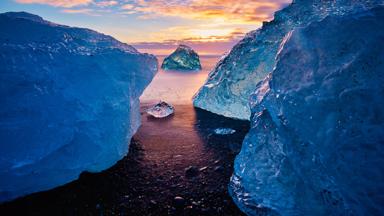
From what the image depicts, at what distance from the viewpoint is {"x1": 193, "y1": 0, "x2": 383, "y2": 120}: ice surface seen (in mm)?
5570

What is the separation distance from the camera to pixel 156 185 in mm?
2889

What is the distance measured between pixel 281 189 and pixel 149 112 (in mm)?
3696

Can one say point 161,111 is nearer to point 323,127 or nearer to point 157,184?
point 157,184

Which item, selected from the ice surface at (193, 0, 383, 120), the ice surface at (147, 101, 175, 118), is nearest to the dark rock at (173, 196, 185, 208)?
the ice surface at (147, 101, 175, 118)

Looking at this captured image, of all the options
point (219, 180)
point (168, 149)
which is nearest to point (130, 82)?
point (168, 149)

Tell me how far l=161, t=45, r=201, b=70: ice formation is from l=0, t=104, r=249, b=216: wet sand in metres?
12.1

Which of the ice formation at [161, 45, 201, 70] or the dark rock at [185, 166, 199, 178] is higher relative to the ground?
the ice formation at [161, 45, 201, 70]

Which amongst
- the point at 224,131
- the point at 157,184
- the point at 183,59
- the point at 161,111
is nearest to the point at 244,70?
the point at 224,131

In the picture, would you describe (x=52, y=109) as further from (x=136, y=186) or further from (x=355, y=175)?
(x=355, y=175)

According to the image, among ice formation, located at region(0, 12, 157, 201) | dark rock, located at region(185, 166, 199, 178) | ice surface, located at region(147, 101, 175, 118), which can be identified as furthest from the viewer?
ice surface, located at region(147, 101, 175, 118)

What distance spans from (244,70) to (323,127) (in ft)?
12.8

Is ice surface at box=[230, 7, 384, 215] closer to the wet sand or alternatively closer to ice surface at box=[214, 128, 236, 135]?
the wet sand

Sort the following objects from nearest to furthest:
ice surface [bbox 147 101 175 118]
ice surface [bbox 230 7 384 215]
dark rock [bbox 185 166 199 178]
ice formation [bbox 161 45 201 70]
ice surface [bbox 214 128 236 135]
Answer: ice surface [bbox 230 7 384 215]
dark rock [bbox 185 166 199 178]
ice surface [bbox 214 128 236 135]
ice surface [bbox 147 101 175 118]
ice formation [bbox 161 45 201 70]

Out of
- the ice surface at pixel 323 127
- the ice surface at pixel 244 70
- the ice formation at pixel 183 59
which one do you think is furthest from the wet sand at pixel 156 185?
the ice formation at pixel 183 59
